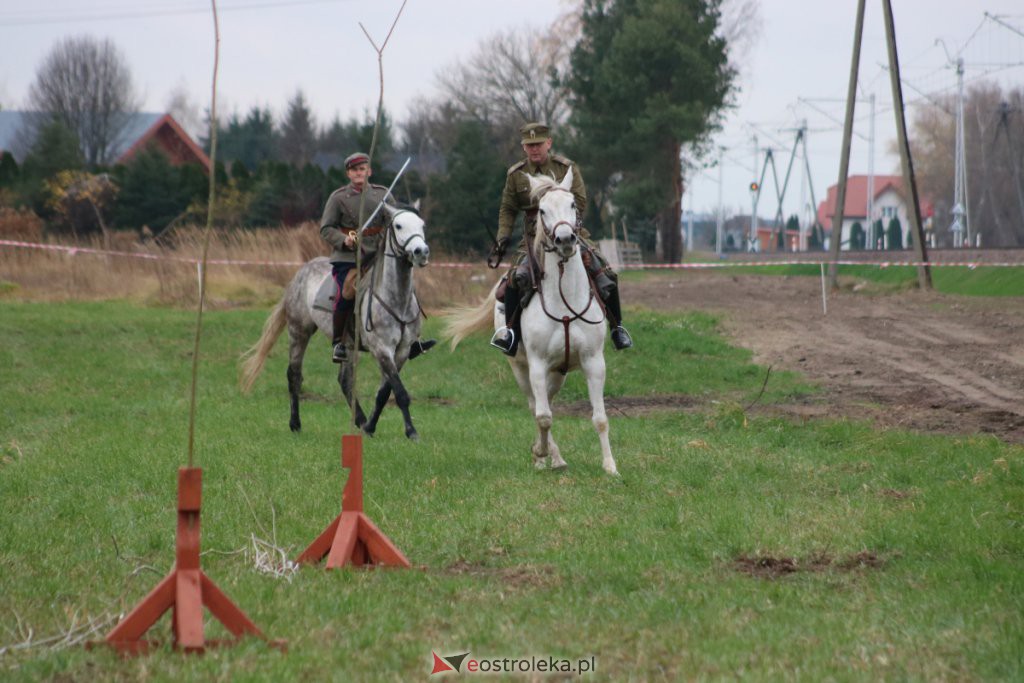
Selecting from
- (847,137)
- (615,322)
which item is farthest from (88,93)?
(615,322)

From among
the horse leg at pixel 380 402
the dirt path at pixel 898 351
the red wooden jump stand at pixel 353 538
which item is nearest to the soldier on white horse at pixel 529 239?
the horse leg at pixel 380 402

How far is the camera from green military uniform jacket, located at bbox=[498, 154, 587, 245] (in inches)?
423

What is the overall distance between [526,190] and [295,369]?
5.14 meters

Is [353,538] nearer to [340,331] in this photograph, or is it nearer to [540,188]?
[540,188]

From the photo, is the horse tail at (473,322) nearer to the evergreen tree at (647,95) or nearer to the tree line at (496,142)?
the tree line at (496,142)

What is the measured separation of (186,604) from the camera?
17.0 ft

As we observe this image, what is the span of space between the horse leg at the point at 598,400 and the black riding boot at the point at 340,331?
3.73 metres

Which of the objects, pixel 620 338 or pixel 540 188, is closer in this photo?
pixel 540 188

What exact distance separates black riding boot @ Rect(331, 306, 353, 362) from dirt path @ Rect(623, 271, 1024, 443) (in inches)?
203

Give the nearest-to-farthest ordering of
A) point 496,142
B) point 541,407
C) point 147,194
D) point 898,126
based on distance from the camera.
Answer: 1. point 541,407
2. point 898,126
3. point 147,194
4. point 496,142

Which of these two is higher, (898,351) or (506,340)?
(506,340)

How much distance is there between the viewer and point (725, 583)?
6.46 m

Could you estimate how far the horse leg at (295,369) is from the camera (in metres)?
14.1

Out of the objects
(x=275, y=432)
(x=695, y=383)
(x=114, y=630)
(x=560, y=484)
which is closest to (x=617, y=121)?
(x=695, y=383)
